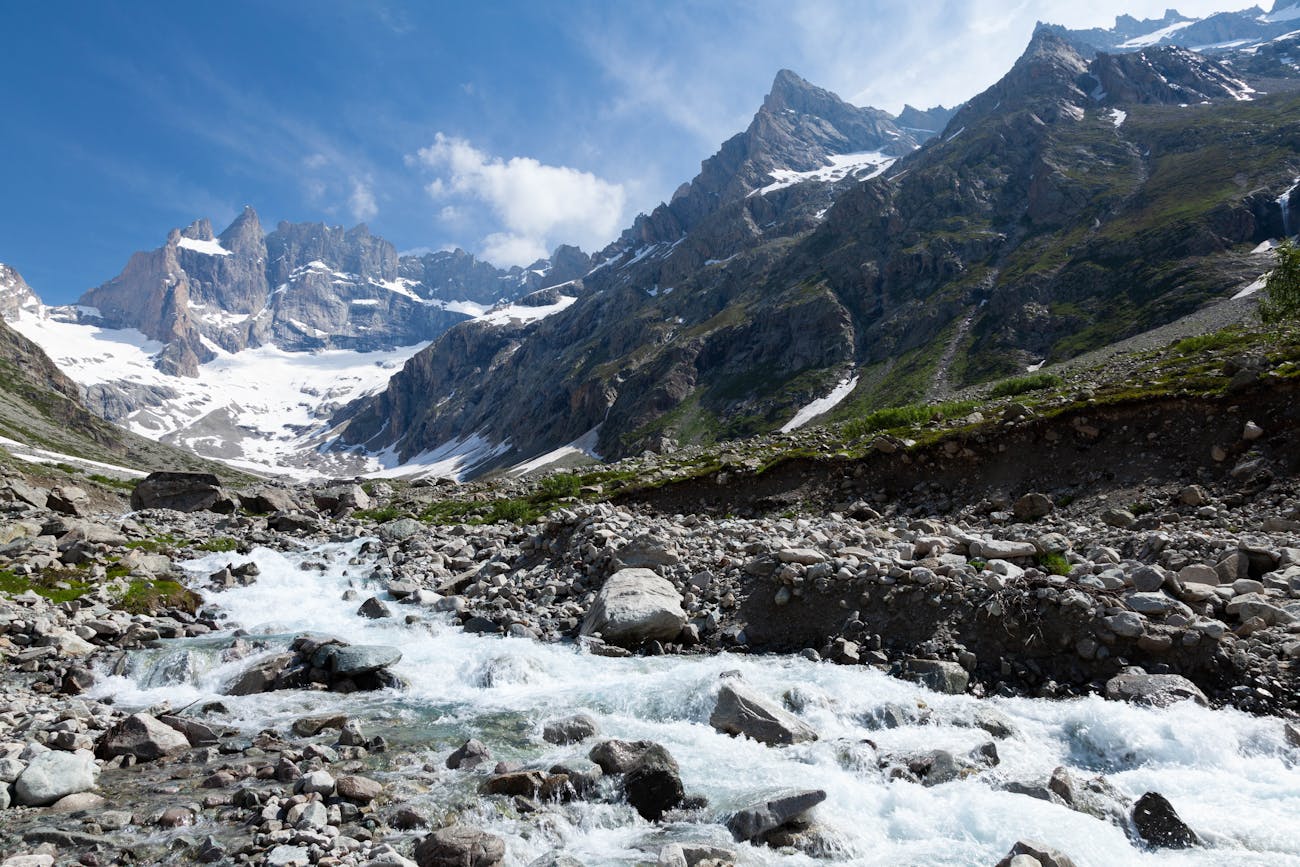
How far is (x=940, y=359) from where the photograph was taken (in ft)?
530

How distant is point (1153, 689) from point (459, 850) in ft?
38.6

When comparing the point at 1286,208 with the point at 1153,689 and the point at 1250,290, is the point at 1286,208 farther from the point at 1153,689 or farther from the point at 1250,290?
the point at 1153,689

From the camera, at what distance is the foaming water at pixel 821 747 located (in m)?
8.57

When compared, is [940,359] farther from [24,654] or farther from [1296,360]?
[24,654]

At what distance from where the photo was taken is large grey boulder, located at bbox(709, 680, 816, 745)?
11.7 metres

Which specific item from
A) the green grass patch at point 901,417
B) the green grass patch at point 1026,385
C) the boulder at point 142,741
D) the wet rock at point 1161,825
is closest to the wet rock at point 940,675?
the wet rock at point 1161,825

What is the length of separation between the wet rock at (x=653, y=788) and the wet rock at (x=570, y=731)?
2113mm

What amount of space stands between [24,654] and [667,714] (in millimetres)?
15138

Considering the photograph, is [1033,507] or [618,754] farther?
[1033,507]

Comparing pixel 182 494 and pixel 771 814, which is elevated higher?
pixel 182 494

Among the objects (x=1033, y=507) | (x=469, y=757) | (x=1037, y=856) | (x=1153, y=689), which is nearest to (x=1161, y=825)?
(x=1037, y=856)

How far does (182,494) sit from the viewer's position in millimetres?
45281

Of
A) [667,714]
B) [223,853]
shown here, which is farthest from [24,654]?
[667,714]

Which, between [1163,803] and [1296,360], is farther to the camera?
[1296,360]
